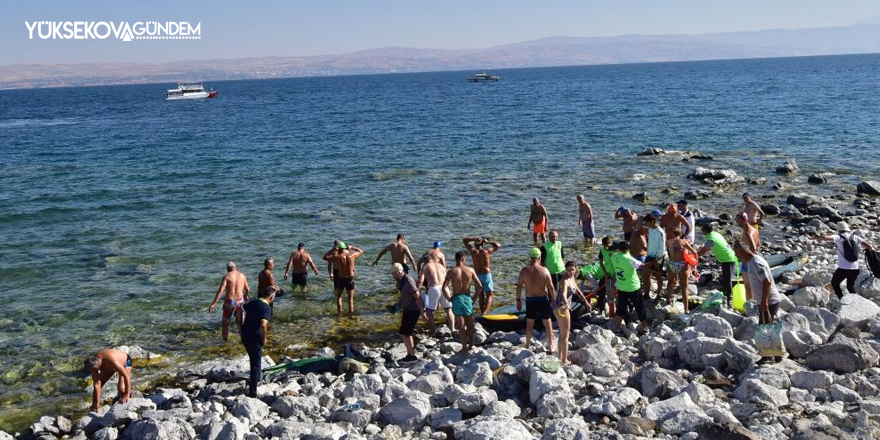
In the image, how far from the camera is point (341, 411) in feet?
31.8

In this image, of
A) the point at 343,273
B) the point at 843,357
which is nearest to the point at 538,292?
the point at 843,357

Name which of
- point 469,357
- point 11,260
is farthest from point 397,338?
point 11,260

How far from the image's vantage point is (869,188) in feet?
82.4

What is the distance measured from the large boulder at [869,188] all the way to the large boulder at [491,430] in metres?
21.4

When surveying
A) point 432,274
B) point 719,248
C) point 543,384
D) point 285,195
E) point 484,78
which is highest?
point 484,78

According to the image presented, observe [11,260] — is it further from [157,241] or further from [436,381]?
[436,381]

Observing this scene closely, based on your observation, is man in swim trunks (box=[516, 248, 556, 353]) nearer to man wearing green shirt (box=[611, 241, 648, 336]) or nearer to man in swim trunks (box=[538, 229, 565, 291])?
man wearing green shirt (box=[611, 241, 648, 336])

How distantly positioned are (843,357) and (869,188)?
17.8 metres

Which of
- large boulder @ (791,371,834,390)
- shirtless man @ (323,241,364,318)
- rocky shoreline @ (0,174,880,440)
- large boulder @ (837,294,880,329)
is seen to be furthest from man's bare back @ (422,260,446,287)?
large boulder @ (837,294,880,329)

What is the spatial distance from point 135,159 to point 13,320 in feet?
86.8

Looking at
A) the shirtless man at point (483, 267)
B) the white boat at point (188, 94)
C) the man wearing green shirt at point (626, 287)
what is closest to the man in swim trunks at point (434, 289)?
the shirtless man at point (483, 267)

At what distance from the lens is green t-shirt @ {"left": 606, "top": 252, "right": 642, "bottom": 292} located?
40.8 feet

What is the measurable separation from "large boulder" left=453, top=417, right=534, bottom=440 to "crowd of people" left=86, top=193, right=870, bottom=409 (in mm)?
2857

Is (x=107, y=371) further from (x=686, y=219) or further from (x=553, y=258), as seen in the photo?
(x=686, y=219)
